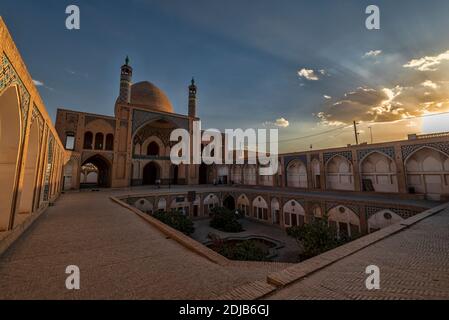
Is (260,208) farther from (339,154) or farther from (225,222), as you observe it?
(339,154)

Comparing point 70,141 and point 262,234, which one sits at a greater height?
point 70,141

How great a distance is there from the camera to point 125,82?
18.0 metres

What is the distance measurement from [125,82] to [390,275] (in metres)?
21.0

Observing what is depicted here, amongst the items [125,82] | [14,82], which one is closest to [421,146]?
[14,82]

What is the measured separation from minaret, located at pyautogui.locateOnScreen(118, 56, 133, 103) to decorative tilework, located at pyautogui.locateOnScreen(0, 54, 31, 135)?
1496cm

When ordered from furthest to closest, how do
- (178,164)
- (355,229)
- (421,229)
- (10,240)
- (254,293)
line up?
(178,164), (355,229), (421,229), (10,240), (254,293)

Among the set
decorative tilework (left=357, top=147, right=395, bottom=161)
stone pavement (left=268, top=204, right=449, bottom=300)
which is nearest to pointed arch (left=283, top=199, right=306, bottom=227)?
decorative tilework (left=357, top=147, right=395, bottom=161)

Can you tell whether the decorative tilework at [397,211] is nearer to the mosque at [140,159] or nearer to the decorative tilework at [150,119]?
the mosque at [140,159]

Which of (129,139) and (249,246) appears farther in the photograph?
(129,139)

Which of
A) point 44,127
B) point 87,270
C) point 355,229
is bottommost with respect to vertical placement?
point 355,229

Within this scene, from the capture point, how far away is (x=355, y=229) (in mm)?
9586
